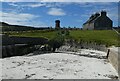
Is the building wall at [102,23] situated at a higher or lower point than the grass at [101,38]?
higher

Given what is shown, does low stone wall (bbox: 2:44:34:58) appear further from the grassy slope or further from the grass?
the grassy slope

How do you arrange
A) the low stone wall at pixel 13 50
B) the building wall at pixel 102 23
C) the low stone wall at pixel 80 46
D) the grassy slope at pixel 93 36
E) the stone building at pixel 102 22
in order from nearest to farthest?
the low stone wall at pixel 13 50, the low stone wall at pixel 80 46, the grassy slope at pixel 93 36, the stone building at pixel 102 22, the building wall at pixel 102 23

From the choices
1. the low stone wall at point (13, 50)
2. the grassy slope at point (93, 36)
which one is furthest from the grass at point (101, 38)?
the low stone wall at point (13, 50)

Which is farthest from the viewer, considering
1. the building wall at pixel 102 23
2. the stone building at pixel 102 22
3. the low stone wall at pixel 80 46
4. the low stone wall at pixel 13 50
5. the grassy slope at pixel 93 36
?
the building wall at pixel 102 23

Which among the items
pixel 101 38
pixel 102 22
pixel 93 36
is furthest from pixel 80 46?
pixel 102 22

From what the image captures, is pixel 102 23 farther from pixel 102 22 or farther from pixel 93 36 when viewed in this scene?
pixel 93 36

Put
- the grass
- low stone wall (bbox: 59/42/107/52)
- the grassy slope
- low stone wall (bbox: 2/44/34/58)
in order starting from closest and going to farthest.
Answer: low stone wall (bbox: 2/44/34/58)
low stone wall (bbox: 59/42/107/52)
the grass
the grassy slope

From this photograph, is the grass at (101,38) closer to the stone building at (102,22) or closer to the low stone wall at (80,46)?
the low stone wall at (80,46)

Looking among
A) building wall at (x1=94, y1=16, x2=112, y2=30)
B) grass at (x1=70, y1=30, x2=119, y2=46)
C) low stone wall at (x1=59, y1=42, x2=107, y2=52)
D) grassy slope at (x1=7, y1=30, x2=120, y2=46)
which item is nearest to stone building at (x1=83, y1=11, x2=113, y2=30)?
building wall at (x1=94, y1=16, x2=112, y2=30)

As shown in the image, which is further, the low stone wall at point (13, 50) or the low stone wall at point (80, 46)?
the low stone wall at point (80, 46)

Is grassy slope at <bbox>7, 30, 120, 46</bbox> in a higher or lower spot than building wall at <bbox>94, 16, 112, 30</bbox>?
lower

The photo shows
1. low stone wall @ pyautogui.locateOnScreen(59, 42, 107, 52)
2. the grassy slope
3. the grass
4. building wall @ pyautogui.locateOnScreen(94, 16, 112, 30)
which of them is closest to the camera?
low stone wall @ pyautogui.locateOnScreen(59, 42, 107, 52)

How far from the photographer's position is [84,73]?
74.2 feet

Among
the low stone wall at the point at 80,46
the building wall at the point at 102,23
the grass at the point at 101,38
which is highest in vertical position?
the building wall at the point at 102,23
